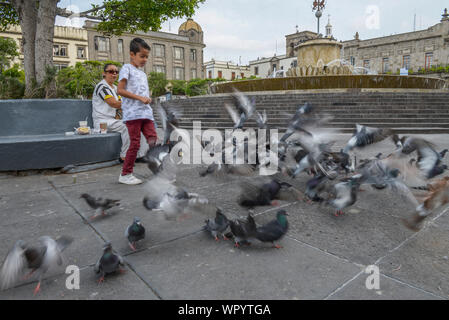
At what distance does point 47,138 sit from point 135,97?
2138mm

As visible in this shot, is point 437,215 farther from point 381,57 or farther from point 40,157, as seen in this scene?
point 381,57

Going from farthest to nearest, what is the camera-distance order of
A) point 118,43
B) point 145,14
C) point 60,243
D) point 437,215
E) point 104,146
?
point 118,43 → point 145,14 → point 104,146 → point 437,215 → point 60,243

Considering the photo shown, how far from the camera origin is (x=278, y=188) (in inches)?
121

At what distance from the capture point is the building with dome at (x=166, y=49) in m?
51.9

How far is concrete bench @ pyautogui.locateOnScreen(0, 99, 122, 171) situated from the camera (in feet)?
15.3

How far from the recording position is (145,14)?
1159 centimetres

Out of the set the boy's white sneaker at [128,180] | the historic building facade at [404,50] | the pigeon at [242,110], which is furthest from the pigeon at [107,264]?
the historic building facade at [404,50]

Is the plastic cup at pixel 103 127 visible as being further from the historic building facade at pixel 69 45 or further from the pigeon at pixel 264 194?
the historic building facade at pixel 69 45

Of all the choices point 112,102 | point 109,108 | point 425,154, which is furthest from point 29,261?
point 109,108

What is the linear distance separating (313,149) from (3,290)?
3.04 metres

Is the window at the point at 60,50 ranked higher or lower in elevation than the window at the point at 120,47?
lower

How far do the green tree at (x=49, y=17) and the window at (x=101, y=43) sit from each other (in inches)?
1718

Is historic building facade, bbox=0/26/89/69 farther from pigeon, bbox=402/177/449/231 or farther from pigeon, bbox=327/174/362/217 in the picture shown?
pigeon, bbox=402/177/449/231
